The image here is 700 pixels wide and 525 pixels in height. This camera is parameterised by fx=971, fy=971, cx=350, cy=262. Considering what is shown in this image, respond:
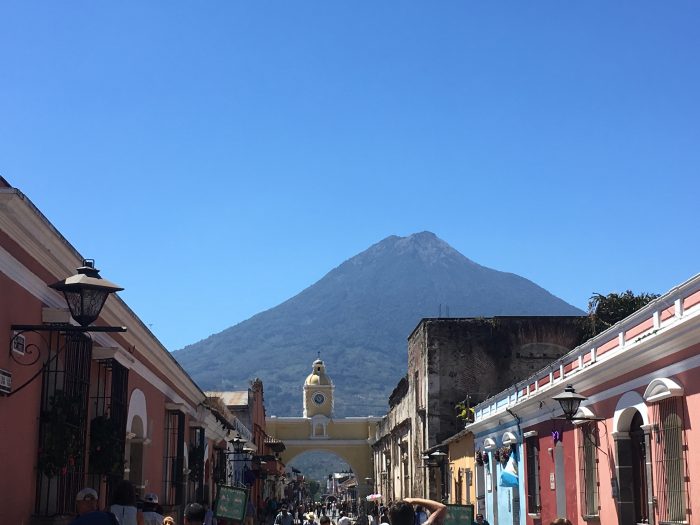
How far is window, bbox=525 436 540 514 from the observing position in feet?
62.0

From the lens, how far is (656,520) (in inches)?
491

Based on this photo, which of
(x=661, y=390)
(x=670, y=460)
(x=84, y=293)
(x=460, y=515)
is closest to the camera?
(x=84, y=293)

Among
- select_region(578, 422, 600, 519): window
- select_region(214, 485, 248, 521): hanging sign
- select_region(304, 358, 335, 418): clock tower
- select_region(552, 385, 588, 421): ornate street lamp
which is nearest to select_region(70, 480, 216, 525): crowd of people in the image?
select_region(214, 485, 248, 521): hanging sign

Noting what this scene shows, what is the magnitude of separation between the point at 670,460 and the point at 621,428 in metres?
1.77

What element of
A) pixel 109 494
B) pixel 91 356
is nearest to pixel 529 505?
pixel 109 494

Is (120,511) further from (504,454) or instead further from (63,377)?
(504,454)

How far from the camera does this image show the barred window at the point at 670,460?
1147 centimetres

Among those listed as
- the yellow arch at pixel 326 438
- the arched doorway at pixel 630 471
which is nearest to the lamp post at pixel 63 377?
the arched doorway at pixel 630 471

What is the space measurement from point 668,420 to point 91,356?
6957mm

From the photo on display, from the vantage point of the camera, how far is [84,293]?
313 inches

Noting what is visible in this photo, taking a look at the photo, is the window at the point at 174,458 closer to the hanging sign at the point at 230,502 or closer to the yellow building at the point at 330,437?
the hanging sign at the point at 230,502

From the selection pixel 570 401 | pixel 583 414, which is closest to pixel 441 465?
pixel 583 414

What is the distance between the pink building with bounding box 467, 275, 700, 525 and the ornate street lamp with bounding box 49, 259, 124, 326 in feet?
20.3

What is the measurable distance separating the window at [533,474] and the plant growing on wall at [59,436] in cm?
1136
